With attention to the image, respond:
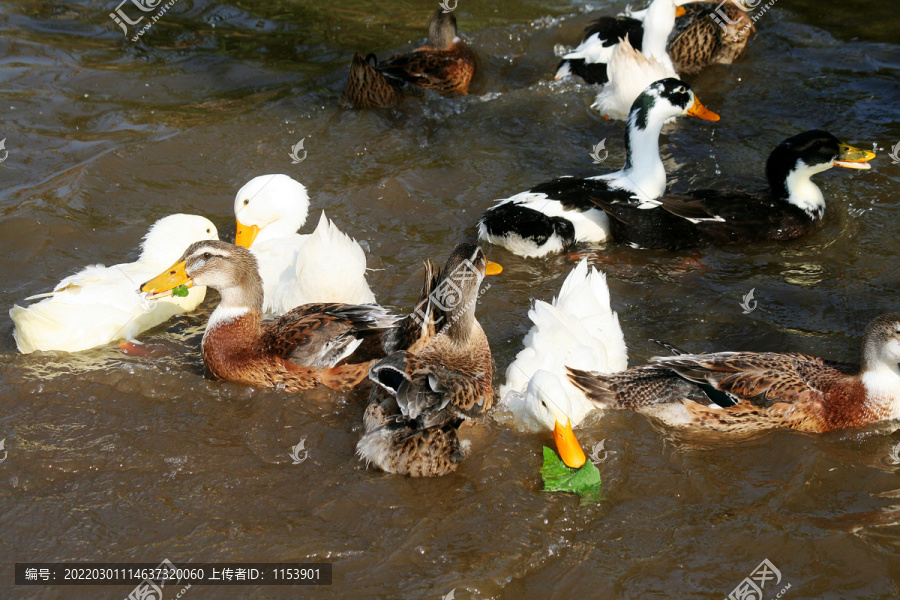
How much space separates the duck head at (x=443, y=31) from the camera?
9.27 meters

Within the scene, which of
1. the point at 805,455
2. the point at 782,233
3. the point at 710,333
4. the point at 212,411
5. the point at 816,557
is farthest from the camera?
the point at 782,233

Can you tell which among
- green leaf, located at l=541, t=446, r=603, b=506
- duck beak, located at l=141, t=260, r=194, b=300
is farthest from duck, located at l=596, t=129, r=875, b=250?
duck beak, located at l=141, t=260, r=194, b=300

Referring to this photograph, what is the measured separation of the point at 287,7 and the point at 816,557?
9804mm

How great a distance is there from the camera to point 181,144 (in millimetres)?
7695

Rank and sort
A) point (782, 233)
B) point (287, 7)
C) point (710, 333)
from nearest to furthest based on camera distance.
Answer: point (710, 333) < point (782, 233) < point (287, 7)

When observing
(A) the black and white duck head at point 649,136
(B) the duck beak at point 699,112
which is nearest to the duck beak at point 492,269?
(A) the black and white duck head at point 649,136

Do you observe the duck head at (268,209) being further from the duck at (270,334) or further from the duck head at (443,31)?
the duck head at (443,31)

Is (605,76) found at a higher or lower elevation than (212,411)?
higher

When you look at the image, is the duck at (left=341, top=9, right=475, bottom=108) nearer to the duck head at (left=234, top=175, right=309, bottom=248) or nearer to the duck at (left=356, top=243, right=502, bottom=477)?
the duck head at (left=234, top=175, right=309, bottom=248)

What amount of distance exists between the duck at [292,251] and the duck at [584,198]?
1.24 m

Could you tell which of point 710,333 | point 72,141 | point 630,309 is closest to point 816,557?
point 710,333

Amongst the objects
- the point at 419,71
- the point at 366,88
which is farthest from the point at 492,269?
the point at 419,71

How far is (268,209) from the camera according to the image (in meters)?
6.18

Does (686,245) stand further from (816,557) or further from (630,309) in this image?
(816,557)
